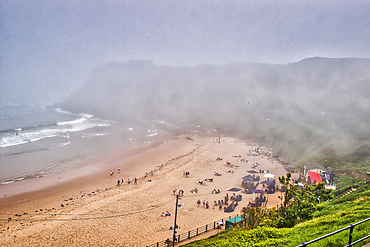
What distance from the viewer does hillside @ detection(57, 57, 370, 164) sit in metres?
47.1

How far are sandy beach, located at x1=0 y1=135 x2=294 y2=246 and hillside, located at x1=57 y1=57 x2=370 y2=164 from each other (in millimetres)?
17499

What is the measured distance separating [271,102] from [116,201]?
311 feet

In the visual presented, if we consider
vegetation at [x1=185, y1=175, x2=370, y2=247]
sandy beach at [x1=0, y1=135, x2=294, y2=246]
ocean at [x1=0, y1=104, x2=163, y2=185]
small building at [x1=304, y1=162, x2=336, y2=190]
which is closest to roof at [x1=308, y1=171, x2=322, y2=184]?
small building at [x1=304, y1=162, x2=336, y2=190]

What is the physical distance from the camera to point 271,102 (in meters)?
101

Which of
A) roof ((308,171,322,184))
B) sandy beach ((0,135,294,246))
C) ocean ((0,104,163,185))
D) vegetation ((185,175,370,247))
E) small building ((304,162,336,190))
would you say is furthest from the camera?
ocean ((0,104,163,185))

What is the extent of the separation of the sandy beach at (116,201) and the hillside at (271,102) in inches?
689

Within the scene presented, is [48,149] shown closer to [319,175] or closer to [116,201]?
[116,201]

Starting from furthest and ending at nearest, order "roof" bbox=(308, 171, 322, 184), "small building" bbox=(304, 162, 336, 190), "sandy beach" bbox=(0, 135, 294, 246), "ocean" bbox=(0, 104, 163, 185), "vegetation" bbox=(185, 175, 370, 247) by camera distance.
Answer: "ocean" bbox=(0, 104, 163, 185)
"small building" bbox=(304, 162, 336, 190)
"roof" bbox=(308, 171, 322, 184)
"sandy beach" bbox=(0, 135, 294, 246)
"vegetation" bbox=(185, 175, 370, 247)

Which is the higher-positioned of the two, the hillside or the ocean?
the hillside

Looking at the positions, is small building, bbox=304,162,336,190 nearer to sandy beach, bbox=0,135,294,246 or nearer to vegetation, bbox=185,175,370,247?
sandy beach, bbox=0,135,294,246

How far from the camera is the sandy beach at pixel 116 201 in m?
17.2

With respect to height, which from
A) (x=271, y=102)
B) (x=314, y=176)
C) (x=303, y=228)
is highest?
(x=271, y=102)

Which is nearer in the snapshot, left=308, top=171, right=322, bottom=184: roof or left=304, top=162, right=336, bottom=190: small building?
left=308, top=171, right=322, bottom=184: roof

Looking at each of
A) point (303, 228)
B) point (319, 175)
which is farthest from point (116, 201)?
point (319, 175)
